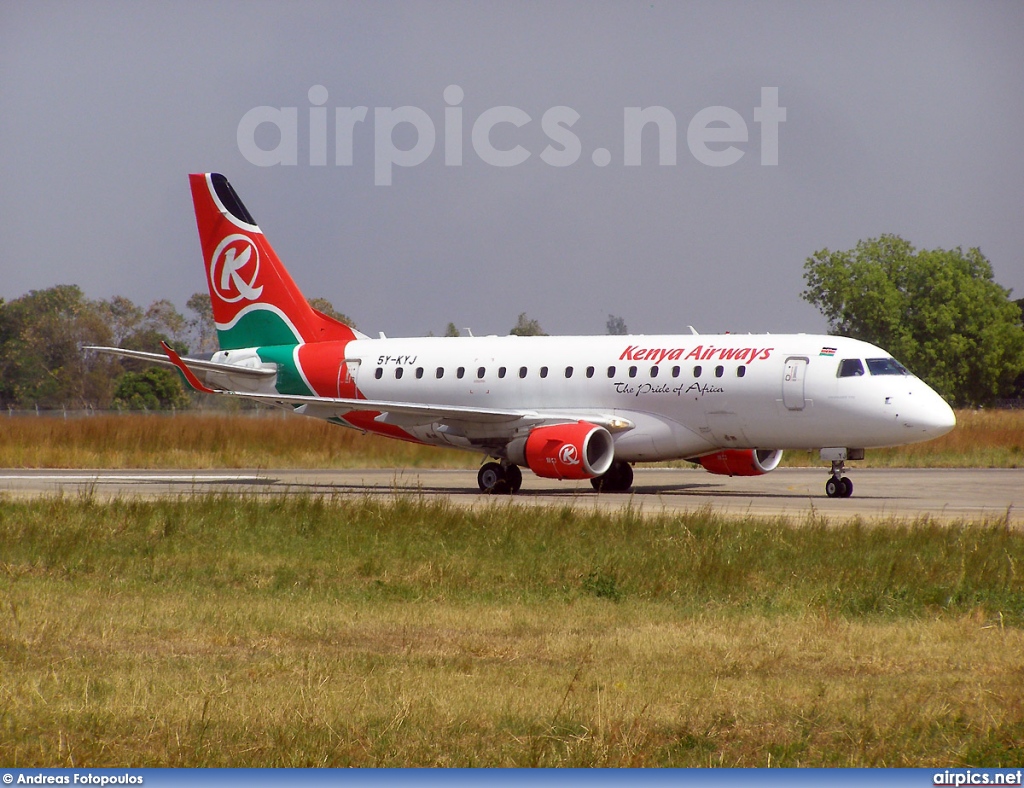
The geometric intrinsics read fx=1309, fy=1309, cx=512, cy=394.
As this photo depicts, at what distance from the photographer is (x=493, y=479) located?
28.4 m

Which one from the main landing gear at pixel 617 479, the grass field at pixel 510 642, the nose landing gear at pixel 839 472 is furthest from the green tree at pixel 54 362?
the grass field at pixel 510 642

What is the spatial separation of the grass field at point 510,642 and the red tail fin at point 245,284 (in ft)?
52.2

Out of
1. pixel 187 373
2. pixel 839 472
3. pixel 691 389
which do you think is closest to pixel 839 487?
pixel 839 472

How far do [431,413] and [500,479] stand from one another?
2075mm

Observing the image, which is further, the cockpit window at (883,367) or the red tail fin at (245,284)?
the red tail fin at (245,284)

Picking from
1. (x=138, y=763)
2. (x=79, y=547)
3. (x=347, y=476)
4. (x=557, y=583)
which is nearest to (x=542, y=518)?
(x=557, y=583)

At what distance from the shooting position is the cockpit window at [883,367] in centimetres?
2567

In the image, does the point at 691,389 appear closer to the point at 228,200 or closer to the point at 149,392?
the point at 228,200

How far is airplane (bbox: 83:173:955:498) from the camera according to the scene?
Answer: 25.7 m

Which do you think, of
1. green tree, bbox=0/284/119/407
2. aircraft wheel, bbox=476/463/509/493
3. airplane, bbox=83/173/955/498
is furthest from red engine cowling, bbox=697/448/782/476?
green tree, bbox=0/284/119/407

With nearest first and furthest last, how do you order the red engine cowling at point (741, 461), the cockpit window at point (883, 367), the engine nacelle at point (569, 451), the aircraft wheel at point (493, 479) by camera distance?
the cockpit window at point (883, 367), the engine nacelle at point (569, 451), the aircraft wheel at point (493, 479), the red engine cowling at point (741, 461)

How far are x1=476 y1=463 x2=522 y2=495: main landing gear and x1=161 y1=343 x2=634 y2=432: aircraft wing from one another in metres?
0.99

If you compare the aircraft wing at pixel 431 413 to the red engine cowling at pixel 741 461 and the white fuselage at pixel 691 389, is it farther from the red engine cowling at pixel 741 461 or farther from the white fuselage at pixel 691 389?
the red engine cowling at pixel 741 461

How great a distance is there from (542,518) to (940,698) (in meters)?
9.97
